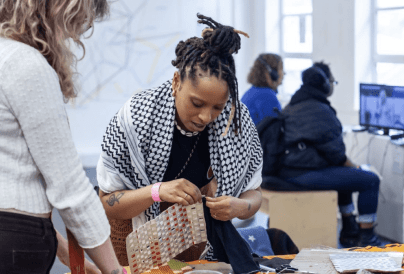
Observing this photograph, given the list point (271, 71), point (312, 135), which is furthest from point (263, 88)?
point (312, 135)

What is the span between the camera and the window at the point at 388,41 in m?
4.64

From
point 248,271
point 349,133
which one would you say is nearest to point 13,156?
point 248,271

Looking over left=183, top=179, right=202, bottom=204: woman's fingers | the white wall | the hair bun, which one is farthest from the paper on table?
the white wall

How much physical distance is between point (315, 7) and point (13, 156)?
15.9ft

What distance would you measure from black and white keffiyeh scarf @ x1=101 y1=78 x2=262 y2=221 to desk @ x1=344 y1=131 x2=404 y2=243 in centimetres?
264

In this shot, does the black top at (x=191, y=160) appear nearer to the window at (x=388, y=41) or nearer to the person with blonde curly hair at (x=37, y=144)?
the person with blonde curly hair at (x=37, y=144)

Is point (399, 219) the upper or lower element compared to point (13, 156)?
lower

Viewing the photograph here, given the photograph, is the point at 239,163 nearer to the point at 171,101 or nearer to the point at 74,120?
the point at 171,101

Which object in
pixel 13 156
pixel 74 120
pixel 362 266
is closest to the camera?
pixel 13 156

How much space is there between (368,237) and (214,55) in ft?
9.39

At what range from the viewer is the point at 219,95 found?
56.8 inches

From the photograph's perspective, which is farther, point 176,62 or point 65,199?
point 176,62

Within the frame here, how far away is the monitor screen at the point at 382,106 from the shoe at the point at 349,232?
2.66 feet

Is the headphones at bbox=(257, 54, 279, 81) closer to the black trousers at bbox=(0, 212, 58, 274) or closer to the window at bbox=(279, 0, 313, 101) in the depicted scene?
the window at bbox=(279, 0, 313, 101)
